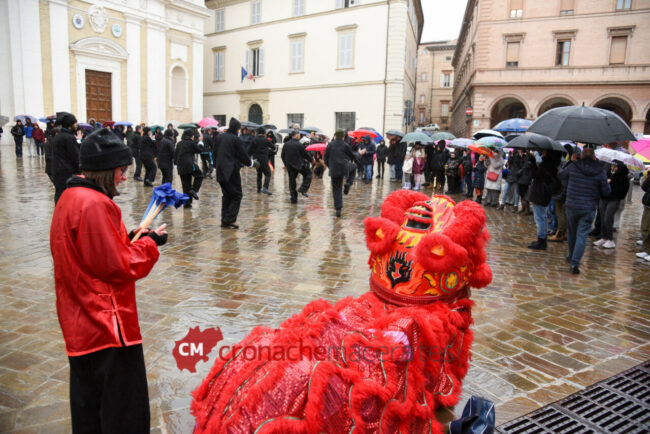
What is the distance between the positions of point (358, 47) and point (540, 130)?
23.9 metres

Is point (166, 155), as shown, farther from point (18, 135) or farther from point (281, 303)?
point (18, 135)

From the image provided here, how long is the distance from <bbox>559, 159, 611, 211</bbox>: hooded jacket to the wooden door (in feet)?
85.6

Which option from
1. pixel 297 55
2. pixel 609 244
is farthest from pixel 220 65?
pixel 609 244

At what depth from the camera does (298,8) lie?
30.7 metres

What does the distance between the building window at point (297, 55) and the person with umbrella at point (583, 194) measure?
2645 centimetres

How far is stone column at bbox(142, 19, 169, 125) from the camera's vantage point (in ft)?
89.6

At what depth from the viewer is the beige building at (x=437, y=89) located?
65.7 m

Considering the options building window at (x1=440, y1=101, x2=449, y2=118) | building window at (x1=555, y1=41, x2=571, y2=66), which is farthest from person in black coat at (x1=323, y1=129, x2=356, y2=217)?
building window at (x1=440, y1=101, x2=449, y2=118)

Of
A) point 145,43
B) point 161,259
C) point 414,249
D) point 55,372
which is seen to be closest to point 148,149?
point 161,259

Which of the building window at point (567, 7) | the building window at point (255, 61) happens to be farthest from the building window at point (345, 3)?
the building window at point (567, 7)

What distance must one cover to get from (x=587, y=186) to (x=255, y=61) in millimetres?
30186

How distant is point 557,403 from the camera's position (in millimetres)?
3219
